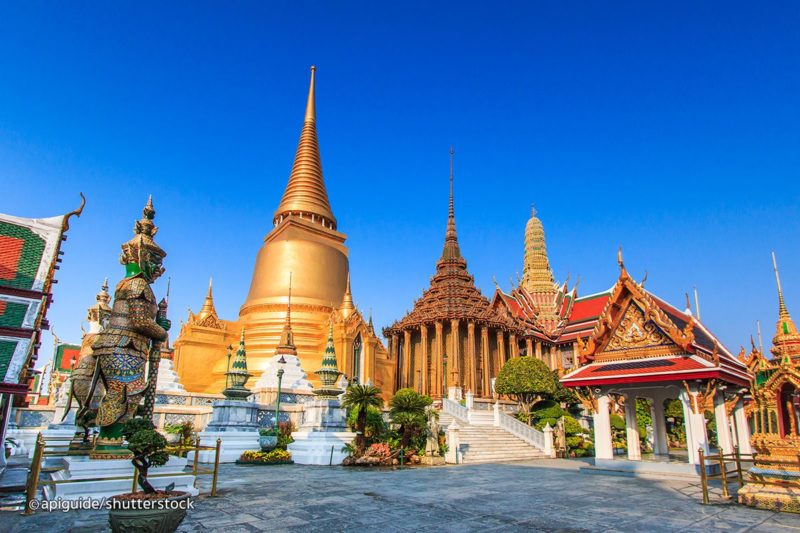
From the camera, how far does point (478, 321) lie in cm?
3394

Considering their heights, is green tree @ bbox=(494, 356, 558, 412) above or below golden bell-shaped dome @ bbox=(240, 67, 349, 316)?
below

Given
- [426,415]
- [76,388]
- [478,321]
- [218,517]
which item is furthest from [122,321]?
[478,321]

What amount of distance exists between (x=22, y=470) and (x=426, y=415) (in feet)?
36.5

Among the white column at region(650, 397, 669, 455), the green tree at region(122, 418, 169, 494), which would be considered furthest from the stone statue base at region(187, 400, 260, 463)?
the white column at region(650, 397, 669, 455)

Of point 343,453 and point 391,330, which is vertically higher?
point 391,330

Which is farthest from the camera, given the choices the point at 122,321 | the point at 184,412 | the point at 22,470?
the point at 184,412

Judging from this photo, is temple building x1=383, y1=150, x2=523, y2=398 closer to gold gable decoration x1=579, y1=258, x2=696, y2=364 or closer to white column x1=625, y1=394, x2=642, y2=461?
white column x1=625, y1=394, x2=642, y2=461

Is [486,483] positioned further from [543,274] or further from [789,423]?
[543,274]

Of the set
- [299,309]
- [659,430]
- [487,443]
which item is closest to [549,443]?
[487,443]

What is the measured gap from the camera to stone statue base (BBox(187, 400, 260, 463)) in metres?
15.8

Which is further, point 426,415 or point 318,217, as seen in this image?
point 318,217

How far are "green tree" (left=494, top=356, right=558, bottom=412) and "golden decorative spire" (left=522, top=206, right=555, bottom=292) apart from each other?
790 inches

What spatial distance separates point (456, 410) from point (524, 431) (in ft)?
10.5

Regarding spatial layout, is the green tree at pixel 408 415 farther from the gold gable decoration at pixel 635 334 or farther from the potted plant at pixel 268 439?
the gold gable decoration at pixel 635 334
